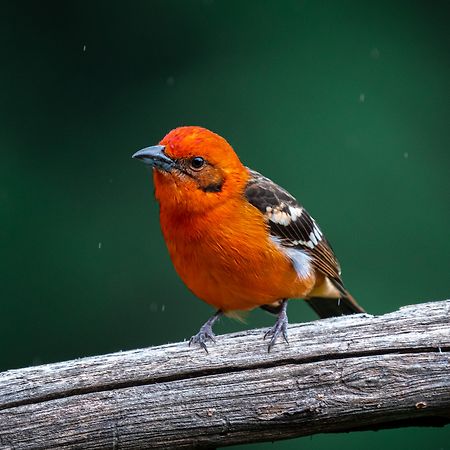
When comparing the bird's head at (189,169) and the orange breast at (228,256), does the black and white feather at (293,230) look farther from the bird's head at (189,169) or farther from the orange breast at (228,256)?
the bird's head at (189,169)

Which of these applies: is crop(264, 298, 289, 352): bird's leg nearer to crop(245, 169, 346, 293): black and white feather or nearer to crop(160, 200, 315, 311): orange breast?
crop(160, 200, 315, 311): orange breast

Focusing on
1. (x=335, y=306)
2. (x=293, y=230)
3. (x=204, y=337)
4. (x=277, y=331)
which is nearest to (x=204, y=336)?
(x=204, y=337)

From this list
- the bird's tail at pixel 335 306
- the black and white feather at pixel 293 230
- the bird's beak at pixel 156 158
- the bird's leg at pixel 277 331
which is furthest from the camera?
the bird's tail at pixel 335 306

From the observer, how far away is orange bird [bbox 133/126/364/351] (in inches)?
171

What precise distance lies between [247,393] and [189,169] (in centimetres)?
127

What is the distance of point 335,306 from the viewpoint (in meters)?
5.38

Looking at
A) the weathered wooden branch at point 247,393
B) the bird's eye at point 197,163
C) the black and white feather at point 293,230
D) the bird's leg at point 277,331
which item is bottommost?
the weathered wooden branch at point 247,393

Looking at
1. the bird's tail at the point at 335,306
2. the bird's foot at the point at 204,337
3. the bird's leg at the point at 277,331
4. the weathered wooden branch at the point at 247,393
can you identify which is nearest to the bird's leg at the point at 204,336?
the bird's foot at the point at 204,337

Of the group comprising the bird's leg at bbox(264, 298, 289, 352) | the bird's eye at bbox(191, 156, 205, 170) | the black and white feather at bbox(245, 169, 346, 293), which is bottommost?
the bird's leg at bbox(264, 298, 289, 352)

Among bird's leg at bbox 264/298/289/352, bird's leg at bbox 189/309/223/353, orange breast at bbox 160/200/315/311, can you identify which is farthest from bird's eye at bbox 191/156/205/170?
bird's leg at bbox 264/298/289/352

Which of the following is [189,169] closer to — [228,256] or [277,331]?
[228,256]

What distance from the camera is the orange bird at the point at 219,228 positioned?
4.35m

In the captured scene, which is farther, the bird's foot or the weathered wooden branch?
the bird's foot

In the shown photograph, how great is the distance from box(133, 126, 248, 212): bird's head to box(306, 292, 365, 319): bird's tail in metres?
1.19
